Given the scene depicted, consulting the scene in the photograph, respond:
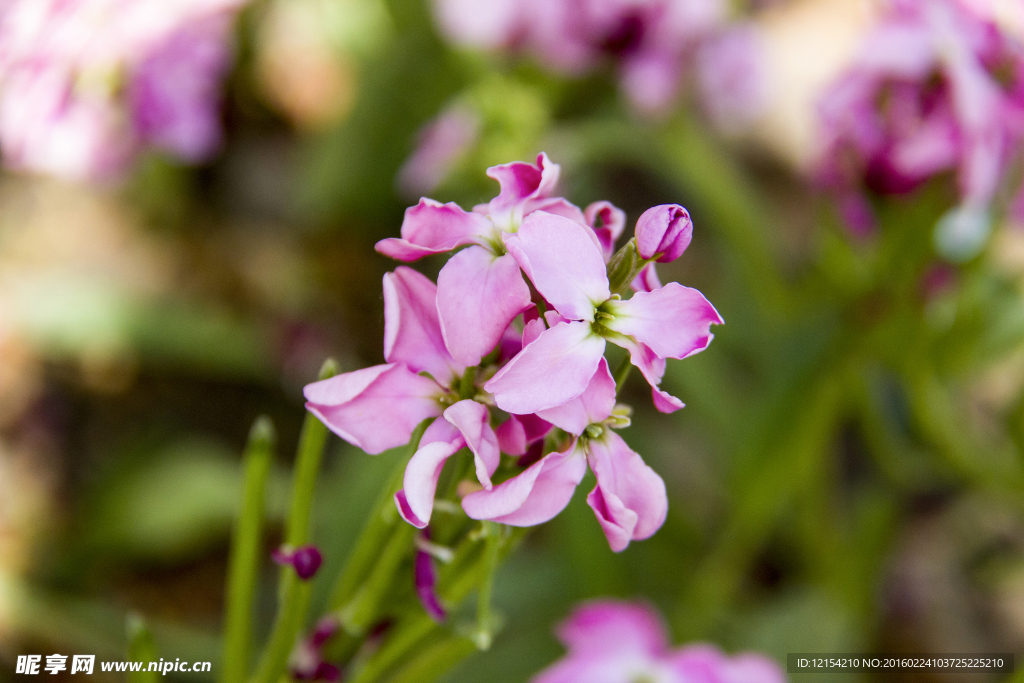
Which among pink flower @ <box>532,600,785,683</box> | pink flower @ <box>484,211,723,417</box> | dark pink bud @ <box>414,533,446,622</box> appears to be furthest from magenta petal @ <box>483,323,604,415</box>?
pink flower @ <box>532,600,785,683</box>

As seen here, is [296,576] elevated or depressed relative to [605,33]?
depressed

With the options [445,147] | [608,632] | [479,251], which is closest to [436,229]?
[479,251]

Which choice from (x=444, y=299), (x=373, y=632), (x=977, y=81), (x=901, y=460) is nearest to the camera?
(x=444, y=299)

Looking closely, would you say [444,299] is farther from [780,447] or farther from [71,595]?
[71,595]

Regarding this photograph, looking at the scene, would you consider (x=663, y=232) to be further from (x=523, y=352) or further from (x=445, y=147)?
(x=445, y=147)

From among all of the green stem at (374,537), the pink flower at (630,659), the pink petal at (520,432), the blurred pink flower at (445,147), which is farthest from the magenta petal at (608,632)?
the blurred pink flower at (445,147)

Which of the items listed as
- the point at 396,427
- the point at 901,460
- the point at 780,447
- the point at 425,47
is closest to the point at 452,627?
the point at 396,427

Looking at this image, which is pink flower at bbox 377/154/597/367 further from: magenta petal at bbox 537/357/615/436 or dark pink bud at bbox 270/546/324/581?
dark pink bud at bbox 270/546/324/581

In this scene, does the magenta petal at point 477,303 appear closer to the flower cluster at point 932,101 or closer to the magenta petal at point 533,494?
the magenta petal at point 533,494
